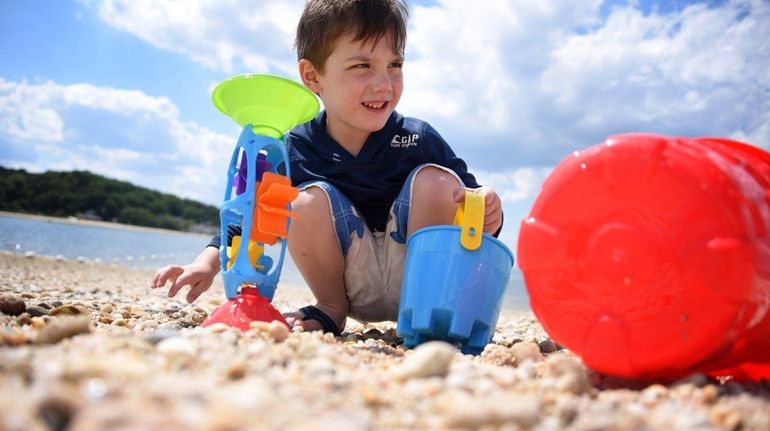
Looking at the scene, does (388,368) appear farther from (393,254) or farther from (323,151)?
(323,151)

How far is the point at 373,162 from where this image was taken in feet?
9.03

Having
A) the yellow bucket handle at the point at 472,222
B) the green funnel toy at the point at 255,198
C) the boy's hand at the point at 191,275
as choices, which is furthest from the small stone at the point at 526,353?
the boy's hand at the point at 191,275

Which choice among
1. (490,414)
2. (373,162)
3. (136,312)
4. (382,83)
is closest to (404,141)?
(373,162)

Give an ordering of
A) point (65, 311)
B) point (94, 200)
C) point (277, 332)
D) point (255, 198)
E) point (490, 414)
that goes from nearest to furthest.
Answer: point (490, 414) < point (277, 332) < point (255, 198) < point (65, 311) < point (94, 200)

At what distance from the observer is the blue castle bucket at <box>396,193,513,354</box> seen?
1.94 m

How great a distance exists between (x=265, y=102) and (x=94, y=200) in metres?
47.9

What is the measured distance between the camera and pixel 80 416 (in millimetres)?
761

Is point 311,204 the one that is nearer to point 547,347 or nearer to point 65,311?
point 65,311

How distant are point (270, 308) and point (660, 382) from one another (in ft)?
4.09

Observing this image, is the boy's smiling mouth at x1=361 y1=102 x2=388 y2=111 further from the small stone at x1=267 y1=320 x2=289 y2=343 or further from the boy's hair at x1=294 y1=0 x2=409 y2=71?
the small stone at x1=267 y1=320 x2=289 y2=343

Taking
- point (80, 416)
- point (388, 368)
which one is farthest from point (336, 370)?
point (80, 416)

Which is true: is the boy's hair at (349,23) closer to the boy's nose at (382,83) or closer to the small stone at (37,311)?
the boy's nose at (382,83)

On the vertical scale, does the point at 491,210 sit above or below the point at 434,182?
below

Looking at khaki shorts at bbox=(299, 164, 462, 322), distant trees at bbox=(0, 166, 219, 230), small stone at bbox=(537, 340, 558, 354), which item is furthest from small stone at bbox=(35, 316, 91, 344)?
distant trees at bbox=(0, 166, 219, 230)
